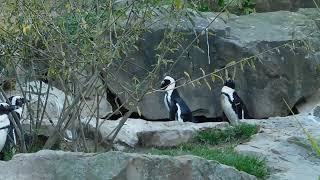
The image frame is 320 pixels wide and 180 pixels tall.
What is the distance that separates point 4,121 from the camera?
8.12m

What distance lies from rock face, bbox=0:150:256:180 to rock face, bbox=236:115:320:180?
156 centimetres

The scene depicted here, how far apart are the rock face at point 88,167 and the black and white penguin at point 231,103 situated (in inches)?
237

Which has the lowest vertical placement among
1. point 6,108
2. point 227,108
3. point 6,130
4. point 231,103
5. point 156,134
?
point 227,108

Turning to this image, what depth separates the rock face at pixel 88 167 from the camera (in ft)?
16.3

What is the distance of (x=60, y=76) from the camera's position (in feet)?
21.7

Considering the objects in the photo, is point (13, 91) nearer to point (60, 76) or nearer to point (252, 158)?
point (60, 76)

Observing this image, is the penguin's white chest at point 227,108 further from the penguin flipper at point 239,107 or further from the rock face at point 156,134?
the rock face at point 156,134

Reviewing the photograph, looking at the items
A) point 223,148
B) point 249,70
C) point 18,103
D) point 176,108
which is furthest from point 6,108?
point 249,70

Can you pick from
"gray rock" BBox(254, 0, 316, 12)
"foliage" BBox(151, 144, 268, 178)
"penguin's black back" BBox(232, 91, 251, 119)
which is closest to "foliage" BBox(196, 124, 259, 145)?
"foliage" BBox(151, 144, 268, 178)

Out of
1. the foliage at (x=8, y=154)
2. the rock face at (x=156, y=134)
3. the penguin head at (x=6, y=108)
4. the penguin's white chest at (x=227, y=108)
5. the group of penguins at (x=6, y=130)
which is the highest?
the penguin head at (x=6, y=108)

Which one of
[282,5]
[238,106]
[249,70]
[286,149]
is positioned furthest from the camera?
[282,5]

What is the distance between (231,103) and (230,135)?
3.03m

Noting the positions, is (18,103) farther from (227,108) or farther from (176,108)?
(227,108)

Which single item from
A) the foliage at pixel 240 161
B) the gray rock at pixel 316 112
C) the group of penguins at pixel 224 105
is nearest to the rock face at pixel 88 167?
the foliage at pixel 240 161
